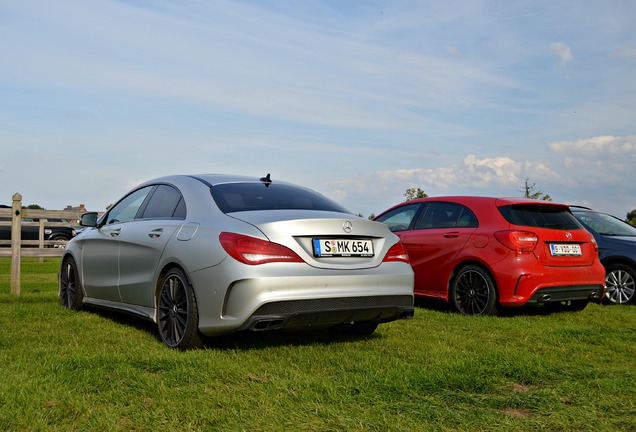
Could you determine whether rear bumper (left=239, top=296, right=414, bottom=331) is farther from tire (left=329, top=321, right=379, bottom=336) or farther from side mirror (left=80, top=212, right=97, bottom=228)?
side mirror (left=80, top=212, right=97, bottom=228)

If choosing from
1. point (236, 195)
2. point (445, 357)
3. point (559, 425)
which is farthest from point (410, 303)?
point (559, 425)

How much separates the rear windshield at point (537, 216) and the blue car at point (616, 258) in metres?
2.30

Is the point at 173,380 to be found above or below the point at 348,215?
below

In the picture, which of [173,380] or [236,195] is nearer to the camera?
[173,380]

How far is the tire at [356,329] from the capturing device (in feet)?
21.6

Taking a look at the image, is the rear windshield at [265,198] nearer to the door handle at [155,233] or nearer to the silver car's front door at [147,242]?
the silver car's front door at [147,242]

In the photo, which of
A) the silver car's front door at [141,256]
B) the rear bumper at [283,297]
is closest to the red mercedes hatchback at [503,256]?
the rear bumper at [283,297]

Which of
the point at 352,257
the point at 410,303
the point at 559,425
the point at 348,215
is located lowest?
the point at 559,425

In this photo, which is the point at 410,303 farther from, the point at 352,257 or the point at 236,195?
the point at 236,195

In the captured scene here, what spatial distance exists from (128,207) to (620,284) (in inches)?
292

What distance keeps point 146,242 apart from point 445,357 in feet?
9.55

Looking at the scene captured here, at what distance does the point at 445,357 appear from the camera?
5512mm

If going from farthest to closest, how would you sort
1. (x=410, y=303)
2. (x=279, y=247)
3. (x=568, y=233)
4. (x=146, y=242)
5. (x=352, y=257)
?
(x=568, y=233) < (x=146, y=242) < (x=410, y=303) < (x=352, y=257) < (x=279, y=247)

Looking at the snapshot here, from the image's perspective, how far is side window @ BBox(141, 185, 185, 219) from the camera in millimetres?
6226
